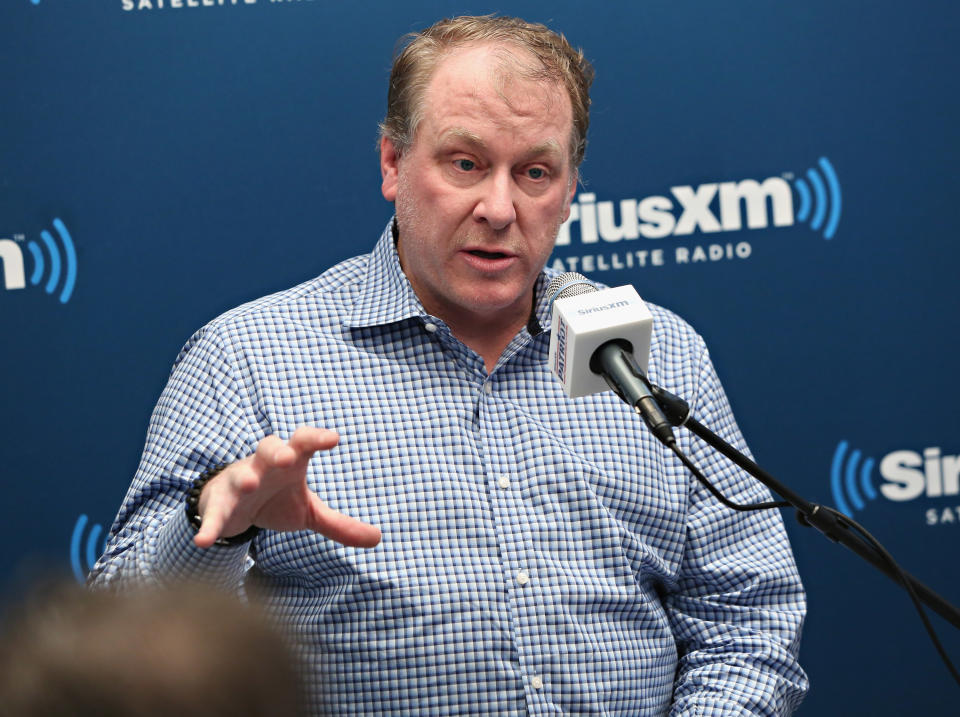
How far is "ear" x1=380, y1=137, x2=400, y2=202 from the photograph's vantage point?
2.13 metres

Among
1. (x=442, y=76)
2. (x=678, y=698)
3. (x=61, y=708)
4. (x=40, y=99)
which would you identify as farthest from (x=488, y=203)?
(x=61, y=708)

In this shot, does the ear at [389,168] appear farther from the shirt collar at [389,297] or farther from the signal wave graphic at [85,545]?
the signal wave graphic at [85,545]

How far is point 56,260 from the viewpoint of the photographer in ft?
8.25

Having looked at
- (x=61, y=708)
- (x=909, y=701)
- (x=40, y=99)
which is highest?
(x=40, y=99)

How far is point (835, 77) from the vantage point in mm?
2777

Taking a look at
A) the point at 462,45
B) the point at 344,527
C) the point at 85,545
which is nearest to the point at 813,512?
the point at 344,527

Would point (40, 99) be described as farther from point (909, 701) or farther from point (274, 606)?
point (909, 701)

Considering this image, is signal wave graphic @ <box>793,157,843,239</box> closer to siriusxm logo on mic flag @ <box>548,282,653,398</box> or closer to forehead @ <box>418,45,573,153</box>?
forehead @ <box>418,45,573,153</box>

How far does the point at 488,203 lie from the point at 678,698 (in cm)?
94

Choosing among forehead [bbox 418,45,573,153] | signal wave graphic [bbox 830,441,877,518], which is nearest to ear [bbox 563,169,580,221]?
forehead [bbox 418,45,573,153]

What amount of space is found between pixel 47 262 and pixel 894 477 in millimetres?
2106

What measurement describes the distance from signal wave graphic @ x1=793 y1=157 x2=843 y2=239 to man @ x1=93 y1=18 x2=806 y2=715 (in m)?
0.82

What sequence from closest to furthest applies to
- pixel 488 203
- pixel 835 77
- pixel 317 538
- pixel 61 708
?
pixel 61 708
pixel 317 538
pixel 488 203
pixel 835 77

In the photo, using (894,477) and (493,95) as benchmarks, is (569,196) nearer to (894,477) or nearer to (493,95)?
(493,95)
